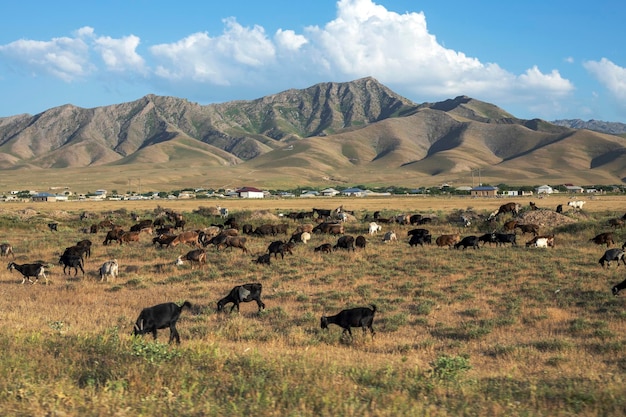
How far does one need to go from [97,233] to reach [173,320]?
30.5m

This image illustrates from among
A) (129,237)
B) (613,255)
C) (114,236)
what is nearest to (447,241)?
(613,255)

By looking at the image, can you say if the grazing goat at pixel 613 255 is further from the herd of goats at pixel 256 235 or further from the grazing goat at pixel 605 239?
the grazing goat at pixel 605 239

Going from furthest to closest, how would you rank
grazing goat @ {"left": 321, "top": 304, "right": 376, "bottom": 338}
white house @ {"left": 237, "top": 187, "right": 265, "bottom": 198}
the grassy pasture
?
white house @ {"left": 237, "top": 187, "right": 265, "bottom": 198} → grazing goat @ {"left": 321, "top": 304, "right": 376, "bottom": 338} → the grassy pasture

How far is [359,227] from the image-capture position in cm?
3947

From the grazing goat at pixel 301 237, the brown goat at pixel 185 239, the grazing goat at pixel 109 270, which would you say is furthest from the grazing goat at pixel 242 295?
the grazing goat at pixel 301 237

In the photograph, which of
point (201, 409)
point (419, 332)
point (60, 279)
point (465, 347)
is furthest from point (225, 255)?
point (201, 409)

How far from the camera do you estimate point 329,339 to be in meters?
12.5

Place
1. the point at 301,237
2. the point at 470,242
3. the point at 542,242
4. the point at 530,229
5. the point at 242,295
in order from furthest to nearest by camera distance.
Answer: the point at 530,229, the point at 301,237, the point at 470,242, the point at 542,242, the point at 242,295

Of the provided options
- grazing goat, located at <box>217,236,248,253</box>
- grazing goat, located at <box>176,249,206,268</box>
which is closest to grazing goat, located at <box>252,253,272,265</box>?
grazing goat, located at <box>176,249,206,268</box>

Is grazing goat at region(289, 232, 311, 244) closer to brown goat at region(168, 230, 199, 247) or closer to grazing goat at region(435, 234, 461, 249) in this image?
brown goat at region(168, 230, 199, 247)

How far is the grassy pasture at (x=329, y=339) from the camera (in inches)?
275

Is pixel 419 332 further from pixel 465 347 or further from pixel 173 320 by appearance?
pixel 173 320

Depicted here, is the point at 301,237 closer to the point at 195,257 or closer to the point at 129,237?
the point at 195,257

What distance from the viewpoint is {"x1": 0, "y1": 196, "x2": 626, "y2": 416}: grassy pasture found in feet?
23.0
